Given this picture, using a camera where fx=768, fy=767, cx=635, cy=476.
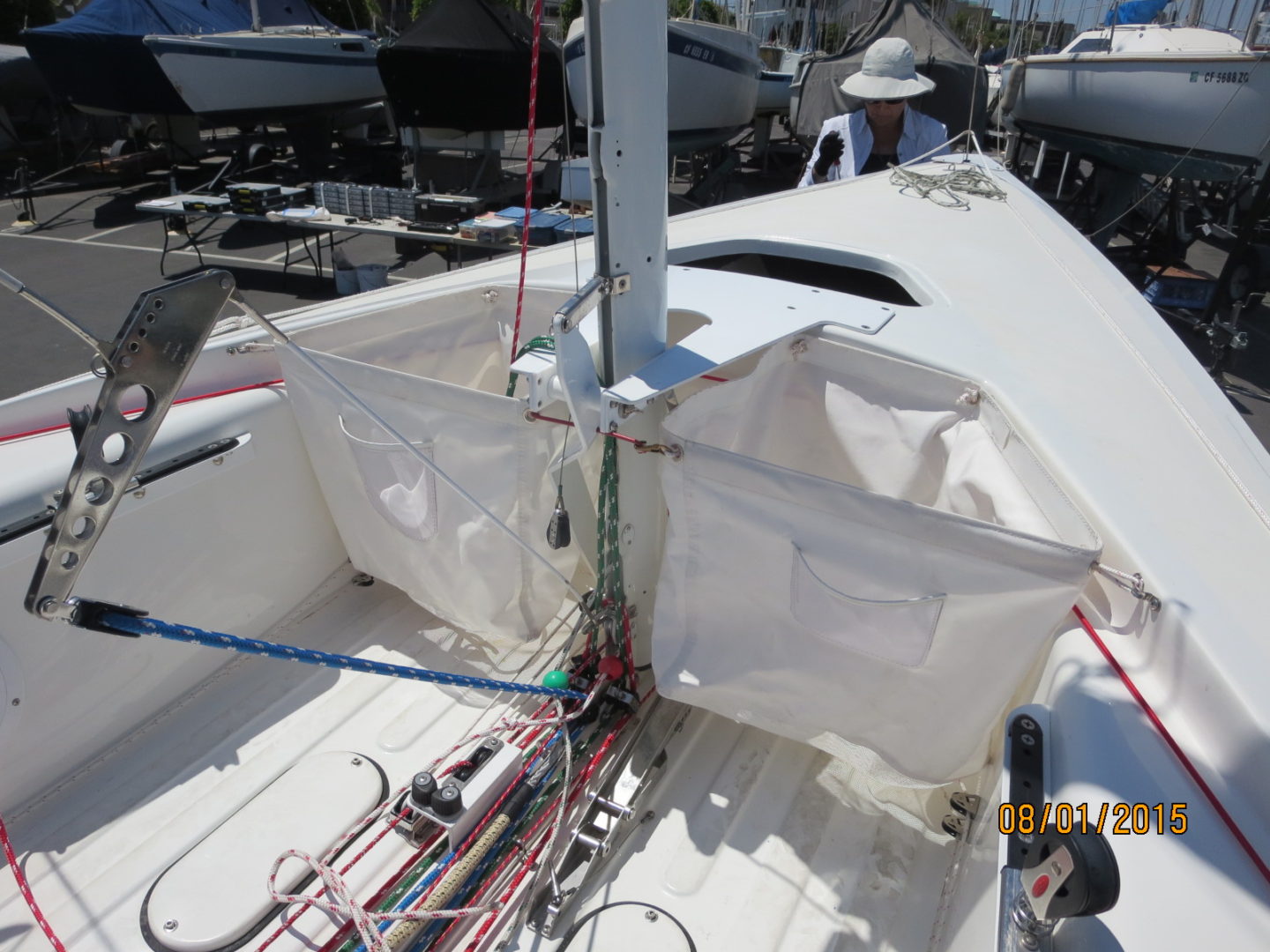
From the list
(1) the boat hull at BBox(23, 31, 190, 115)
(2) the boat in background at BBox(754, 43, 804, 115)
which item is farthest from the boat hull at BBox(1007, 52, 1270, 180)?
(1) the boat hull at BBox(23, 31, 190, 115)

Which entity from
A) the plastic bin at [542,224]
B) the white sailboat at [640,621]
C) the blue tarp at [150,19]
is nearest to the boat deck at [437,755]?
the white sailboat at [640,621]

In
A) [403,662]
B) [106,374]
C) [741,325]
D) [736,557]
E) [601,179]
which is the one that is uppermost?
[601,179]

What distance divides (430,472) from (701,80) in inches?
332

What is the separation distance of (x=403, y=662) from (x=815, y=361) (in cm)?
125

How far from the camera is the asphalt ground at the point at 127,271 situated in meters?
4.78

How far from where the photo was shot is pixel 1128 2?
11297 millimetres

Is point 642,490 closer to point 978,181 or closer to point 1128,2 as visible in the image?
point 978,181

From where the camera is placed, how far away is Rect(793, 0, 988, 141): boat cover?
765 centimetres

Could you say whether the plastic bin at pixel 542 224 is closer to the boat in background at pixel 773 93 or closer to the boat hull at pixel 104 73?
the boat hull at pixel 104 73

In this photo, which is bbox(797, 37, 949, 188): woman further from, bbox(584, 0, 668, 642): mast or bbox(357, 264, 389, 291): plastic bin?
bbox(357, 264, 389, 291): plastic bin

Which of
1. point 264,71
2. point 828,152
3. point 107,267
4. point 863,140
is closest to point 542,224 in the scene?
point 828,152

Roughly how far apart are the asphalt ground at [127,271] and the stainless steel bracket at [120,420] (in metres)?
4.05

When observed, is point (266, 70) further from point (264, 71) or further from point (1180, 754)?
point (1180, 754)

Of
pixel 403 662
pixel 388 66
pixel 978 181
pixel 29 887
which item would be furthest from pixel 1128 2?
pixel 29 887
